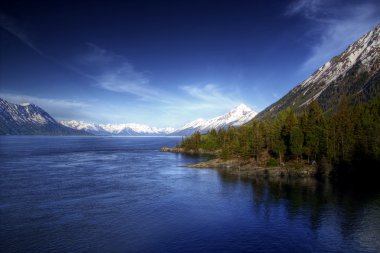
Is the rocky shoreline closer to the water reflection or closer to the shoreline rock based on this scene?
the shoreline rock

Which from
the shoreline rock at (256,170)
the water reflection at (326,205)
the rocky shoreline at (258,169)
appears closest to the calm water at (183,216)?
the water reflection at (326,205)

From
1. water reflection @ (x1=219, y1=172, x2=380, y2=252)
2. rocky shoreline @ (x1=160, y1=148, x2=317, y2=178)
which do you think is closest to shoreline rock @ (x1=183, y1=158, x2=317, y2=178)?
rocky shoreline @ (x1=160, y1=148, x2=317, y2=178)

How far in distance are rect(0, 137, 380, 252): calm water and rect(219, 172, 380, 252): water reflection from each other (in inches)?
8.4

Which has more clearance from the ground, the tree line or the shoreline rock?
the tree line

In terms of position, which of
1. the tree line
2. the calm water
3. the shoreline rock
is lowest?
the calm water

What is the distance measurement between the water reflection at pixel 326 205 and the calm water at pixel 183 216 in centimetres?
21

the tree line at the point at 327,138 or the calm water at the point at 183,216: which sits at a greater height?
the tree line at the point at 327,138

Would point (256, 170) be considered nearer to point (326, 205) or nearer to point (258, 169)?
point (258, 169)

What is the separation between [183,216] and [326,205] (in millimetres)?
37918

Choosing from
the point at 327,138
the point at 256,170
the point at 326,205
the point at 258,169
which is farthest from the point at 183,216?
the point at 327,138

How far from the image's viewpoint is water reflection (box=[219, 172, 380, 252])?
193 feet

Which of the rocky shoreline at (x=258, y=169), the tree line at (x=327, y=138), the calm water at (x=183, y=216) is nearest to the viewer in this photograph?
the calm water at (x=183, y=216)

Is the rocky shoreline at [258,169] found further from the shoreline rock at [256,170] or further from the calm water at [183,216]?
the calm water at [183,216]

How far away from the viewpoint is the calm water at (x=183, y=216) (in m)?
53.0
